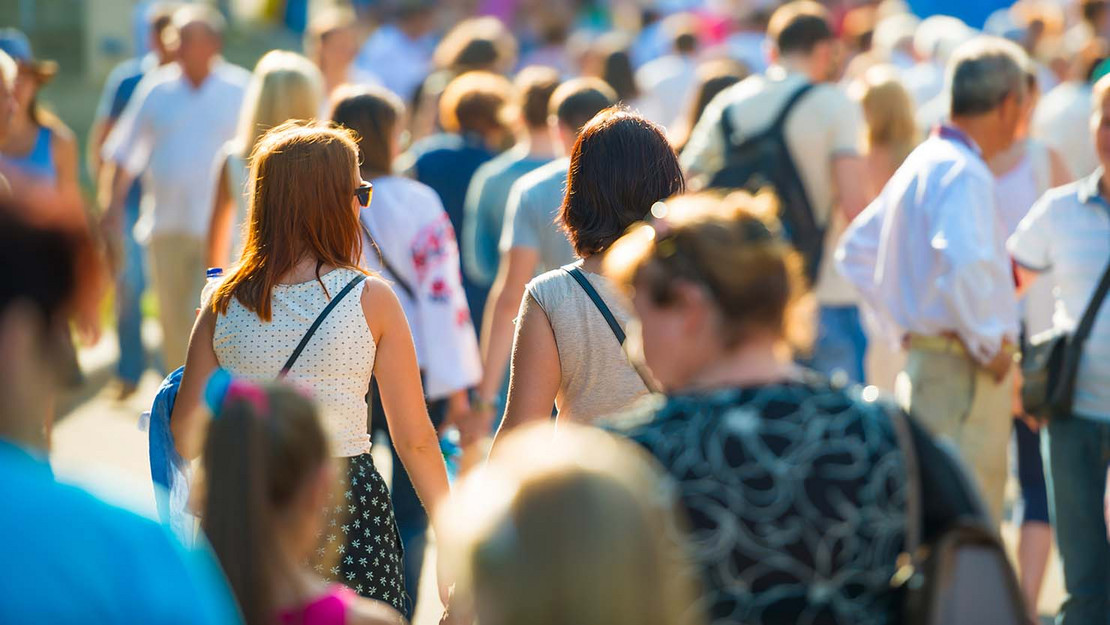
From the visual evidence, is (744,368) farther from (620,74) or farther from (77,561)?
(620,74)

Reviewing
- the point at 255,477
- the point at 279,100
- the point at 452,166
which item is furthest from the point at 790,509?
the point at 452,166

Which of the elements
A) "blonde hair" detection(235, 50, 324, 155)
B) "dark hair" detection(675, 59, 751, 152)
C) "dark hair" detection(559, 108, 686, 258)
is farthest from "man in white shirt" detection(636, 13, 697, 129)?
"dark hair" detection(559, 108, 686, 258)

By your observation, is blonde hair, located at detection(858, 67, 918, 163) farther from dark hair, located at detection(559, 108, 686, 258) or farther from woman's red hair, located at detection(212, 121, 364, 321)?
woman's red hair, located at detection(212, 121, 364, 321)

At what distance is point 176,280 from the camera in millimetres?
9141

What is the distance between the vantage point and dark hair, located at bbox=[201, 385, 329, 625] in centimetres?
233

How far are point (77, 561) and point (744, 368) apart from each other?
3.66 ft

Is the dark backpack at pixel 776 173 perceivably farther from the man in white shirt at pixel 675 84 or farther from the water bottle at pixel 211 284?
the man in white shirt at pixel 675 84

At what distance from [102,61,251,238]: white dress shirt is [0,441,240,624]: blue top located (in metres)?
7.18

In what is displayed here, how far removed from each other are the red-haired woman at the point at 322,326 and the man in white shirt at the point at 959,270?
1909 mm

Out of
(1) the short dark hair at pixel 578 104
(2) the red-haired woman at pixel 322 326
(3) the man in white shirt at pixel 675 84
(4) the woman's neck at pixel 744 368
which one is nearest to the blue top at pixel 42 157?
(1) the short dark hair at pixel 578 104

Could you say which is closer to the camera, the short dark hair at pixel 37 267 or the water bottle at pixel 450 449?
the short dark hair at pixel 37 267

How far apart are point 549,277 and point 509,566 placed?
197 centimetres

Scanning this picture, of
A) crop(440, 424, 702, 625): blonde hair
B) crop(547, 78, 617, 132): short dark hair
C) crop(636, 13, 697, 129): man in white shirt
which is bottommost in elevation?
crop(636, 13, 697, 129): man in white shirt

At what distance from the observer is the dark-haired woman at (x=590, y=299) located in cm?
386
